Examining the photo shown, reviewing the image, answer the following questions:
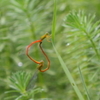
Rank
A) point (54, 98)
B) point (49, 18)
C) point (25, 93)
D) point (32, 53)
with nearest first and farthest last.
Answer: point (25, 93) < point (54, 98) < point (32, 53) < point (49, 18)

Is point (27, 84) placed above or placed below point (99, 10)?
below

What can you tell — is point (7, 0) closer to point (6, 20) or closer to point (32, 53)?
point (6, 20)

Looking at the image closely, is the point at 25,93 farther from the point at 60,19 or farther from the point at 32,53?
the point at 60,19

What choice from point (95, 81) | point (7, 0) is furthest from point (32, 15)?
point (95, 81)

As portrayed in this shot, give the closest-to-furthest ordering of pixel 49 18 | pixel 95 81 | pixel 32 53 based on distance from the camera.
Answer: pixel 95 81 → pixel 32 53 → pixel 49 18

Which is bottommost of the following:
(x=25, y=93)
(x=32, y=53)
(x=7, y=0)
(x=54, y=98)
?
(x=25, y=93)

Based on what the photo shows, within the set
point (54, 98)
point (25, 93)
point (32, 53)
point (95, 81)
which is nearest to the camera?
point (25, 93)

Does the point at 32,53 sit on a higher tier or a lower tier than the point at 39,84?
higher

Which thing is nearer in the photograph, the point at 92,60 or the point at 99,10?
the point at 92,60

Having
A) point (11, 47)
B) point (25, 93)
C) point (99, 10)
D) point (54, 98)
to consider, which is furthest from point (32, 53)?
point (25, 93)
